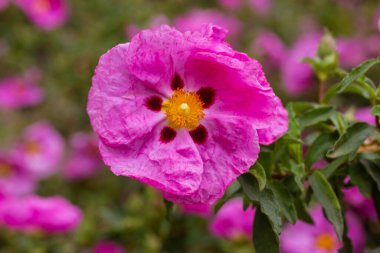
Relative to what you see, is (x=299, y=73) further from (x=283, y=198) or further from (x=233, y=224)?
(x=283, y=198)

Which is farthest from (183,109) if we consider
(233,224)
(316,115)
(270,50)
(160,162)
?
(270,50)

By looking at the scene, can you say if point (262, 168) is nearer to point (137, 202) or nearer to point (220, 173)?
point (220, 173)

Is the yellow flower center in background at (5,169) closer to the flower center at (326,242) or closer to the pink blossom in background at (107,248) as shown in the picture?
the pink blossom in background at (107,248)

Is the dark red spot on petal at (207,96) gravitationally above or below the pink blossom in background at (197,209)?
above

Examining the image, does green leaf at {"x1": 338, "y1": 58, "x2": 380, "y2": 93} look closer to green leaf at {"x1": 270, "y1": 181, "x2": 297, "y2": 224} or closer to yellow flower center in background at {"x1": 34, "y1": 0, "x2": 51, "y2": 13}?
green leaf at {"x1": 270, "y1": 181, "x2": 297, "y2": 224}

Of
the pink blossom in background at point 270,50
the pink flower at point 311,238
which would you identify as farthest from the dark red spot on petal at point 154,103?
the pink blossom in background at point 270,50

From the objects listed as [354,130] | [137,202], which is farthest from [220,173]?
[137,202]
